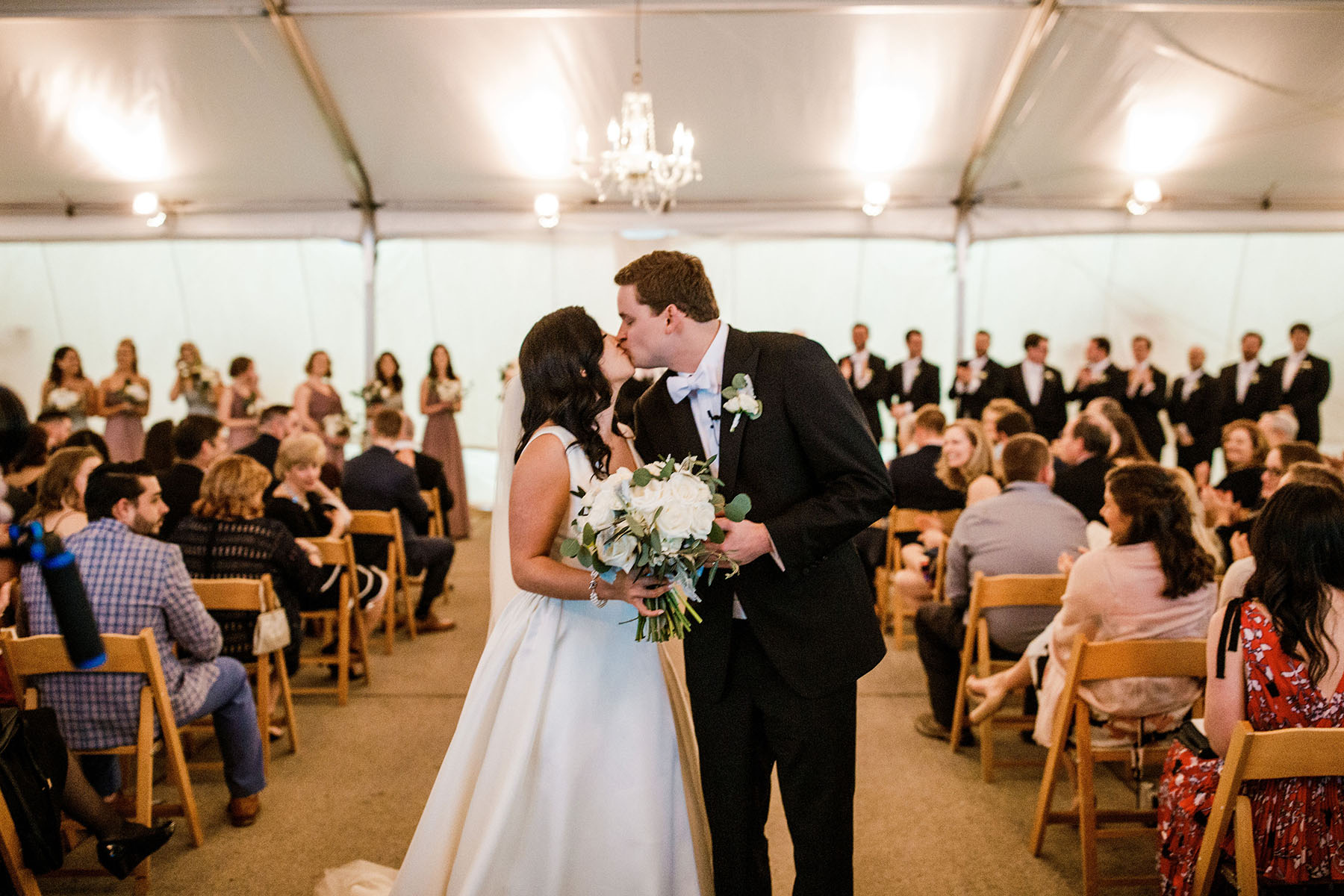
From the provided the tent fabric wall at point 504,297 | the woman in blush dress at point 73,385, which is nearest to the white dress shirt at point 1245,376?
the tent fabric wall at point 504,297

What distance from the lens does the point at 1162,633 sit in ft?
10.6

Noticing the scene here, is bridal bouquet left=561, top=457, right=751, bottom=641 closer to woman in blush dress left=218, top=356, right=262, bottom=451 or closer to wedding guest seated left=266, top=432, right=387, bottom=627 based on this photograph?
wedding guest seated left=266, top=432, right=387, bottom=627

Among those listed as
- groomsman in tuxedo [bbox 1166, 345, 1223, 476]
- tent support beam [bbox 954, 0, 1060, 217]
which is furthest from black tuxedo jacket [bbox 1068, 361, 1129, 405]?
tent support beam [bbox 954, 0, 1060, 217]

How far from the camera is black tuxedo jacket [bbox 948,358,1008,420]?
9.84m

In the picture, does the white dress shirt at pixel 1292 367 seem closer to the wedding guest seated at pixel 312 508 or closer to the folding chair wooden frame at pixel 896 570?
the folding chair wooden frame at pixel 896 570

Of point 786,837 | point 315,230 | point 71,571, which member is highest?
point 315,230

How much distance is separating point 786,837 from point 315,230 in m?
9.68

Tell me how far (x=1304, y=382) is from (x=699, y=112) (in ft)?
21.2

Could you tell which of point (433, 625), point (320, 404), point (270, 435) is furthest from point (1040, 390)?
point (270, 435)

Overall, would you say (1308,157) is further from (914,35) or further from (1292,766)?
(1292,766)

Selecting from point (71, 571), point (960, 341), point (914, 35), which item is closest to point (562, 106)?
point (914, 35)

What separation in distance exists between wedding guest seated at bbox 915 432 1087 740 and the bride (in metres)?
2.02

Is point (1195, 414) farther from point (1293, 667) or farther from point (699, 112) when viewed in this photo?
point (1293, 667)

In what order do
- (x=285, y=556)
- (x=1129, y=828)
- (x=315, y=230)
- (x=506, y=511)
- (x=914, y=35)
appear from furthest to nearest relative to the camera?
1. (x=315, y=230)
2. (x=914, y=35)
3. (x=285, y=556)
4. (x=1129, y=828)
5. (x=506, y=511)
